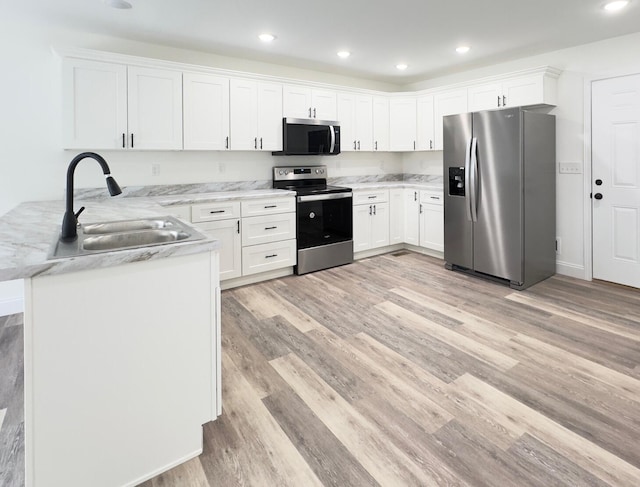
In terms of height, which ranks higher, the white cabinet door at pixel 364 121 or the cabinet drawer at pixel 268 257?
the white cabinet door at pixel 364 121

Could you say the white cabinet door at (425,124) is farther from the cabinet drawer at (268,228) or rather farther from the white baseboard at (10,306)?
the white baseboard at (10,306)

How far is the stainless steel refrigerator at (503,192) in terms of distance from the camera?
378 cm

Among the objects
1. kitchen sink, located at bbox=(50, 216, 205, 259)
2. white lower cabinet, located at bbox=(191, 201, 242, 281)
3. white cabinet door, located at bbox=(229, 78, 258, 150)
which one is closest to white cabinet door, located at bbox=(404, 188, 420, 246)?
white cabinet door, located at bbox=(229, 78, 258, 150)

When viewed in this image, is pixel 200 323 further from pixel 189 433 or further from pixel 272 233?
pixel 272 233

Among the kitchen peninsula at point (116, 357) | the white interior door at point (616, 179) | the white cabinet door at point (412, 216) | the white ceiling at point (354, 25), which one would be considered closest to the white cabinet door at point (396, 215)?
the white cabinet door at point (412, 216)

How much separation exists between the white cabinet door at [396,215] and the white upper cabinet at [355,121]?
28.0 inches

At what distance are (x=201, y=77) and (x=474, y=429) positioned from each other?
3.71 metres

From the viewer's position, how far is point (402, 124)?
17.7ft

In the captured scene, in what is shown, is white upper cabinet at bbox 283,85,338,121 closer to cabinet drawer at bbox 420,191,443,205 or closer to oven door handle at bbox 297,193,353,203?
oven door handle at bbox 297,193,353,203

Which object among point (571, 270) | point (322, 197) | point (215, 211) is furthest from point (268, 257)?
point (571, 270)

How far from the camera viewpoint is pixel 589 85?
3904mm

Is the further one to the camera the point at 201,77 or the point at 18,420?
the point at 201,77

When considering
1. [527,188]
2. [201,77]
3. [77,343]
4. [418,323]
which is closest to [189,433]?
[77,343]

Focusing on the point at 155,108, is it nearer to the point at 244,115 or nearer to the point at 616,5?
the point at 244,115
